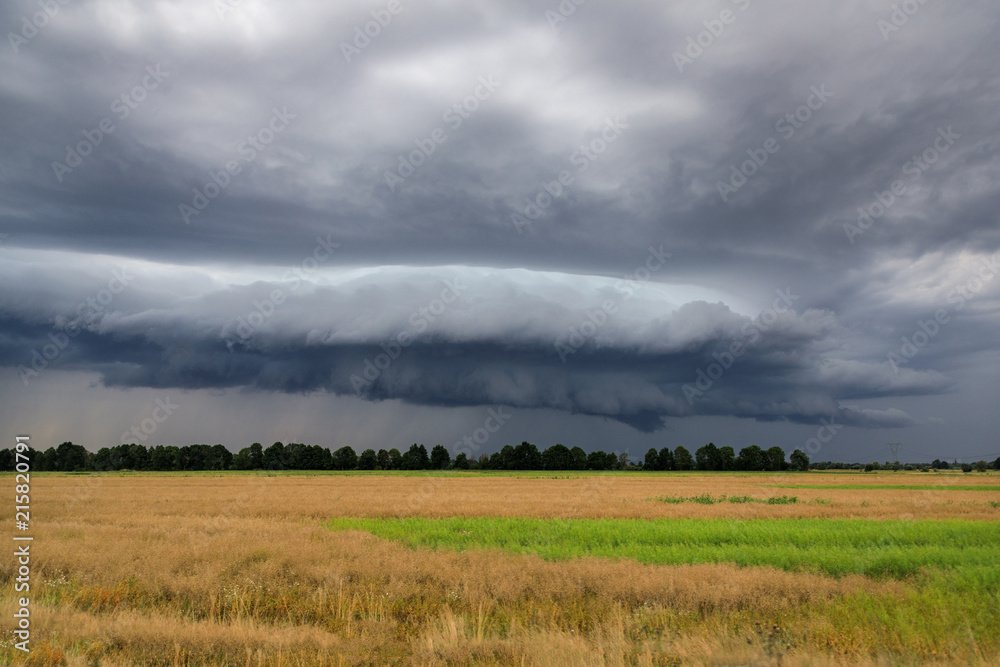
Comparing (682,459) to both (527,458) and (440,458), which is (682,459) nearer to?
(527,458)

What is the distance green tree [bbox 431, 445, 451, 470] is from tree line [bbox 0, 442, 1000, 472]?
0.94ft

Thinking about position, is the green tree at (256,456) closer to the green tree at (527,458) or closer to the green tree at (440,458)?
the green tree at (440,458)

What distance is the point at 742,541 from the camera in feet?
63.5

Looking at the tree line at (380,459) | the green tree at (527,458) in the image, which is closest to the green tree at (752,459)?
the tree line at (380,459)

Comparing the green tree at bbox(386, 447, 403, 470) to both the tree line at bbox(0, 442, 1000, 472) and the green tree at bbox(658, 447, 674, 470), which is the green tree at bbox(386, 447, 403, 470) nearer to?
the tree line at bbox(0, 442, 1000, 472)

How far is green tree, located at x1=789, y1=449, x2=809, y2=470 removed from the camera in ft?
520

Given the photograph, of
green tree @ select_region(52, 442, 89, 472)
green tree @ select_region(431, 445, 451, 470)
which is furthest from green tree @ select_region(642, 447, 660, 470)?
green tree @ select_region(52, 442, 89, 472)

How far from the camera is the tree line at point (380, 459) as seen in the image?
467 feet

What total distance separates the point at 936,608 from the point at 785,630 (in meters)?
3.47

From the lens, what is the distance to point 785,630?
32.0ft

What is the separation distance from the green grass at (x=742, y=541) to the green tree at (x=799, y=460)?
153 m

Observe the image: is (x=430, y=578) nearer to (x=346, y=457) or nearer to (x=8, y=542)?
(x=8, y=542)

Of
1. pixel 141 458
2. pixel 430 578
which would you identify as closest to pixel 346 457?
pixel 141 458

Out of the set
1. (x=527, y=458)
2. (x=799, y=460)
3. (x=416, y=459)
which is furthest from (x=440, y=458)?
(x=799, y=460)
